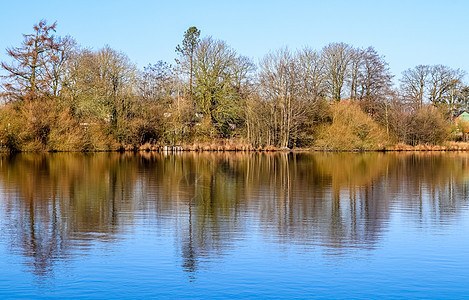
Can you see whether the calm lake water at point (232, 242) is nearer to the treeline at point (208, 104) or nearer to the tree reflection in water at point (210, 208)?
the tree reflection in water at point (210, 208)

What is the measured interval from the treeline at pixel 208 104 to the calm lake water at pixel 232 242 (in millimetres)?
31833

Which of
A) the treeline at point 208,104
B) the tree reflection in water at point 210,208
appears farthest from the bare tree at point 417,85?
the tree reflection in water at point 210,208

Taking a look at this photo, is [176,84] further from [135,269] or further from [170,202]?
[135,269]

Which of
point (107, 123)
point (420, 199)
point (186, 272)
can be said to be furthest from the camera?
point (107, 123)

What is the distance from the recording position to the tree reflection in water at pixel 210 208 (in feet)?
33.9

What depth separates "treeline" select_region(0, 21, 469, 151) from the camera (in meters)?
48.4

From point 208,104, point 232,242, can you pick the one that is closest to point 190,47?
point 208,104

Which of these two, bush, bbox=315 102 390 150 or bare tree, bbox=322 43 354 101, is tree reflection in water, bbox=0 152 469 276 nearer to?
bush, bbox=315 102 390 150

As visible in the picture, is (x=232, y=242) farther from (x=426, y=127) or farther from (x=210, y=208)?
(x=426, y=127)

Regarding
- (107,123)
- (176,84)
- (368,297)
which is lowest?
(368,297)

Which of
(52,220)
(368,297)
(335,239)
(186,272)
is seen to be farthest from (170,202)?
(368,297)

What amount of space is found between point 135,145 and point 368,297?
4906 cm

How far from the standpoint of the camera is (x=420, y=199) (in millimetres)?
16844

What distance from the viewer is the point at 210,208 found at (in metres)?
14.4
